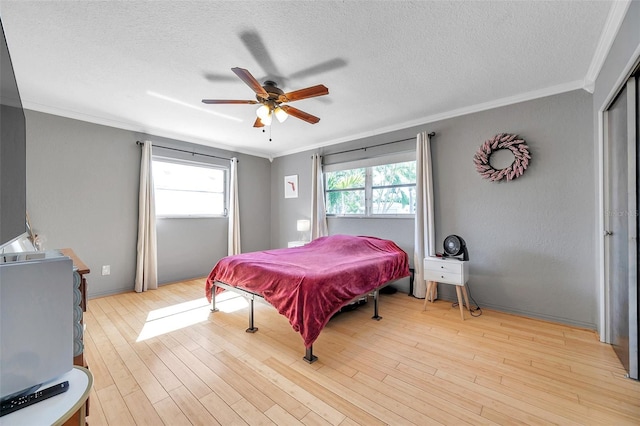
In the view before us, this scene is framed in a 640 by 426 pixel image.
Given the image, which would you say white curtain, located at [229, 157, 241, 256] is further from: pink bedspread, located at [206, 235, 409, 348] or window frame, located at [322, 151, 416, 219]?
pink bedspread, located at [206, 235, 409, 348]

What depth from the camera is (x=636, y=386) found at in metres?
1.70

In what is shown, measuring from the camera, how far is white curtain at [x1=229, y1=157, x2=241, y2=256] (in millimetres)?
4883

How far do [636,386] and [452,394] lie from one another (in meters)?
1.21

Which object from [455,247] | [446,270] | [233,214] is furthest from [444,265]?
[233,214]

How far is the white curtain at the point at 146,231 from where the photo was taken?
3.81 metres

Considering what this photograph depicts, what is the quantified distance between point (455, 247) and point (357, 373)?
1.83 m

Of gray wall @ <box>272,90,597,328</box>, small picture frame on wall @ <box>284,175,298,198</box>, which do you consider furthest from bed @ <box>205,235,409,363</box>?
small picture frame on wall @ <box>284,175,298,198</box>

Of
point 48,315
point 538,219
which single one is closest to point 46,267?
point 48,315

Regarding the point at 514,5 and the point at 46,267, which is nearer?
the point at 46,267

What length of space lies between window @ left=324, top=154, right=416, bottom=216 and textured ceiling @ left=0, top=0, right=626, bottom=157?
93 centimetres

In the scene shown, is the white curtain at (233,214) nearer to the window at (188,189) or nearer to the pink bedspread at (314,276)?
the window at (188,189)

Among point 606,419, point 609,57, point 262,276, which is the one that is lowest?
point 606,419

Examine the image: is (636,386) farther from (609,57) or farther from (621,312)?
(609,57)

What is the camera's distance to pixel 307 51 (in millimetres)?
2074
